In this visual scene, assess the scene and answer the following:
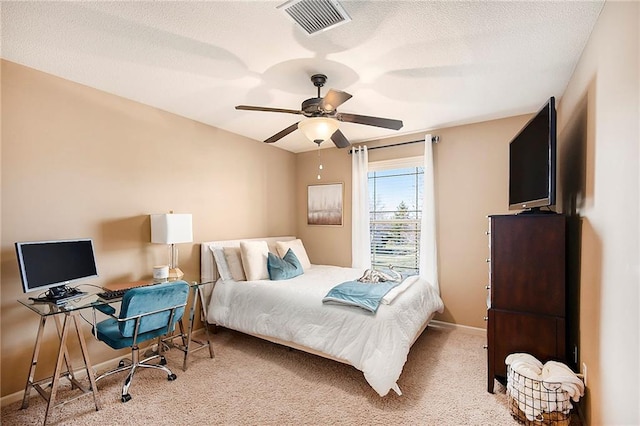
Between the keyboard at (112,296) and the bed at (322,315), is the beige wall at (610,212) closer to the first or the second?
the bed at (322,315)

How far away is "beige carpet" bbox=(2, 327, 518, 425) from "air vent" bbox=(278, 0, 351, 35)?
101 inches

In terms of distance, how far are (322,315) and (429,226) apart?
1.96 meters

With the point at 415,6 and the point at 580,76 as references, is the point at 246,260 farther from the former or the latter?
the point at 580,76

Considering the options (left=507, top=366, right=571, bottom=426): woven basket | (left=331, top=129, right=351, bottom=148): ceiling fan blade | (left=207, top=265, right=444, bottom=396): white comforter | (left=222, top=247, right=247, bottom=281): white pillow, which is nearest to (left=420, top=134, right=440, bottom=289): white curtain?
(left=207, top=265, right=444, bottom=396): white comforter

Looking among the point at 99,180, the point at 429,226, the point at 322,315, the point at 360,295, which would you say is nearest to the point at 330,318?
the point at 322,315

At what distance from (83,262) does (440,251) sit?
377cm

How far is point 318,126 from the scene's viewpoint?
7.97ft

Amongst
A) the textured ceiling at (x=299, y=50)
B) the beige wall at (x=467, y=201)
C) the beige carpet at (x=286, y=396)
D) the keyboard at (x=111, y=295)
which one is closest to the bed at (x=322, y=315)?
the beige carpet at (x=286, y=396)

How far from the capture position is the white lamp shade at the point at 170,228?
116 inches

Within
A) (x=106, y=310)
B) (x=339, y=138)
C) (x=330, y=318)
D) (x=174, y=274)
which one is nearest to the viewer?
(x=106, y=310)

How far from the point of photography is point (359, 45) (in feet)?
6.81

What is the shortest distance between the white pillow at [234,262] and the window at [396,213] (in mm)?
1948

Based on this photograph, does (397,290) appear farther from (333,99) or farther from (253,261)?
(333,99)

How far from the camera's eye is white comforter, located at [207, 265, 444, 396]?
236 centimetres
